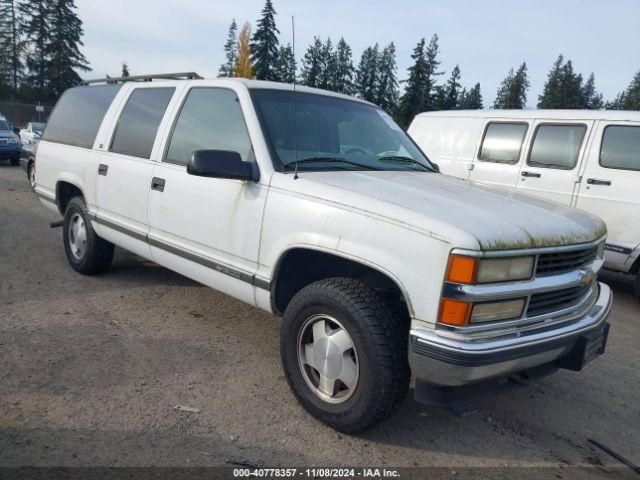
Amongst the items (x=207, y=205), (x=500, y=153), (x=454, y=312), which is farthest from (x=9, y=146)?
(x=454, y=312)

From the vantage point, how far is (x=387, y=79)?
70.1m

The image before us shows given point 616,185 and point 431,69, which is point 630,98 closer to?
point 431,69

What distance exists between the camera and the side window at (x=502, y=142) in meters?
6.95

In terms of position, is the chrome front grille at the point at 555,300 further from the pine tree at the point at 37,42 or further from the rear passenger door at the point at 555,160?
the pine tree at the point at 37,42

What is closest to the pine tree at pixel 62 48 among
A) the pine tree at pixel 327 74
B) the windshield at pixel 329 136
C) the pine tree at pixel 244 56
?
the pine tree at pixel 244 56

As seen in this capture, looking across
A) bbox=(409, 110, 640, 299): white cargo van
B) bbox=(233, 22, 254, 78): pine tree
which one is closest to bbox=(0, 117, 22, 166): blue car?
bbox=(409, 110, 640, 299): white cargo van

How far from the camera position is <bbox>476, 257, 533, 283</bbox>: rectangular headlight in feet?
7.69

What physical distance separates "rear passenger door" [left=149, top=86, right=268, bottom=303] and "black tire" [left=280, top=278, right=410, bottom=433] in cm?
68

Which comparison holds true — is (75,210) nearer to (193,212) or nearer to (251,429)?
(193,212)

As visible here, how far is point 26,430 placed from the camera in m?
2.66

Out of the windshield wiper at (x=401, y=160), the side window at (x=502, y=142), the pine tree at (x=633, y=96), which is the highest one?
the pine tree at (x=633, y=96)

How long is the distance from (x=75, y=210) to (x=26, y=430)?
9.87 feet

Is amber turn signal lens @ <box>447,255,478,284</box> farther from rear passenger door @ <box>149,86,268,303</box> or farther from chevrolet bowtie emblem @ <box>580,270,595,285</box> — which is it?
rear passenger door @ <box>149,86,268,303</box>

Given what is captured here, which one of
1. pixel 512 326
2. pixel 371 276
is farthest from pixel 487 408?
pixel 371 276
